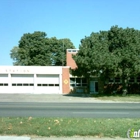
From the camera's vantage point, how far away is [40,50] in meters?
72.6

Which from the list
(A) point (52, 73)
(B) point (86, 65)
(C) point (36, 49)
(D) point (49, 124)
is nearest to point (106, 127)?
(D) point (49, 124)

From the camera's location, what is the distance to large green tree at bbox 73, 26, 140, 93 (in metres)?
29.8

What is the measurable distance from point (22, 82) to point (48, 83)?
4367 mm

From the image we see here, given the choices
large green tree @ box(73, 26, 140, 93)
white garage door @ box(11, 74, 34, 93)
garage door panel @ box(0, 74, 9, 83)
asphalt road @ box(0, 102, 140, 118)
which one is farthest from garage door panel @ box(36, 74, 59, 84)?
asphalt road @ box(0, 102, 140, 118)

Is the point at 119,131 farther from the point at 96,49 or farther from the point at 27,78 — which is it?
the point at 27,78

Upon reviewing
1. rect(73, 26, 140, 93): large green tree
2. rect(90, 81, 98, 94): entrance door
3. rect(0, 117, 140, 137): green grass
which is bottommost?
rect(0, 117, 140, 137): green grass

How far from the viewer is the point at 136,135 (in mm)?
7242

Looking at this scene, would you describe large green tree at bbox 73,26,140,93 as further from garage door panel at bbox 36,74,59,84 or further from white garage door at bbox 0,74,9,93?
white garage door at bbox 0,74,9,93

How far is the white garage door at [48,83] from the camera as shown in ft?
136

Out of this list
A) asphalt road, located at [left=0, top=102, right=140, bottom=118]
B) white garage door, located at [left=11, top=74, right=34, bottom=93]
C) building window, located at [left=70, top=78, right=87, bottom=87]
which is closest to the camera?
asphalt road, located at [left=0, top=102, right=140, bottom=118]

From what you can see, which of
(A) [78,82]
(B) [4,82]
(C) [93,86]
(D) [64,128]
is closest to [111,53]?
(A) [78,82]

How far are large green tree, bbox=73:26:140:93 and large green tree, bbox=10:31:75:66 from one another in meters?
39.8

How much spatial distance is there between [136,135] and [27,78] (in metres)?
35.6

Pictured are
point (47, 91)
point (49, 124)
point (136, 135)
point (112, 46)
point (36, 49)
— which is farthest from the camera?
point (36, 49)
